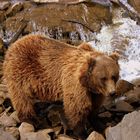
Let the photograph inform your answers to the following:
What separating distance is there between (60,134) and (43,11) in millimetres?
5271

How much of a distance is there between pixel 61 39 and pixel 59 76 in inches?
157

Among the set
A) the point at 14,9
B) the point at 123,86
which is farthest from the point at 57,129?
the point at 14,9

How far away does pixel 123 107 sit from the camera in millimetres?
7578

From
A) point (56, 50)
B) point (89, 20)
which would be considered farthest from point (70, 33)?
point (56, 50)

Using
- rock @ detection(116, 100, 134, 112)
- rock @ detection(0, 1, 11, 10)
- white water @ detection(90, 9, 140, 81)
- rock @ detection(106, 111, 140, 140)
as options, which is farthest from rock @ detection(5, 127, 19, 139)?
rock @ detection(0, 1, 11, 10)

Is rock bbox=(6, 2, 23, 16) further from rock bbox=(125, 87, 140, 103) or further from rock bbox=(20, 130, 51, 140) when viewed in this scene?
rock bbox=(20, 130, 51, 140)

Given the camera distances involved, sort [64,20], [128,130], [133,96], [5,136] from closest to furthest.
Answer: [128,130]
[5,136]
[133,96]
[64,20]

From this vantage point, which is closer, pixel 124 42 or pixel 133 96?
pixel 133 96

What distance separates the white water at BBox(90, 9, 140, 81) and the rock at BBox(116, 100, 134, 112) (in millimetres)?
1851

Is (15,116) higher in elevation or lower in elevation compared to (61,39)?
lower

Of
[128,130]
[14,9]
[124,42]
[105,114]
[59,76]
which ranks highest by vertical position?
[59,76]

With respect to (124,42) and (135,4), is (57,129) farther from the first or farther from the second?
(135,4)

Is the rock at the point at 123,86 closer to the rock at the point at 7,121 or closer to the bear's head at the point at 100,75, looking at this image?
the bear's head at the point at 100,75

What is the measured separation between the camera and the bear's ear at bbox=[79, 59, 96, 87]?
20.8ft
